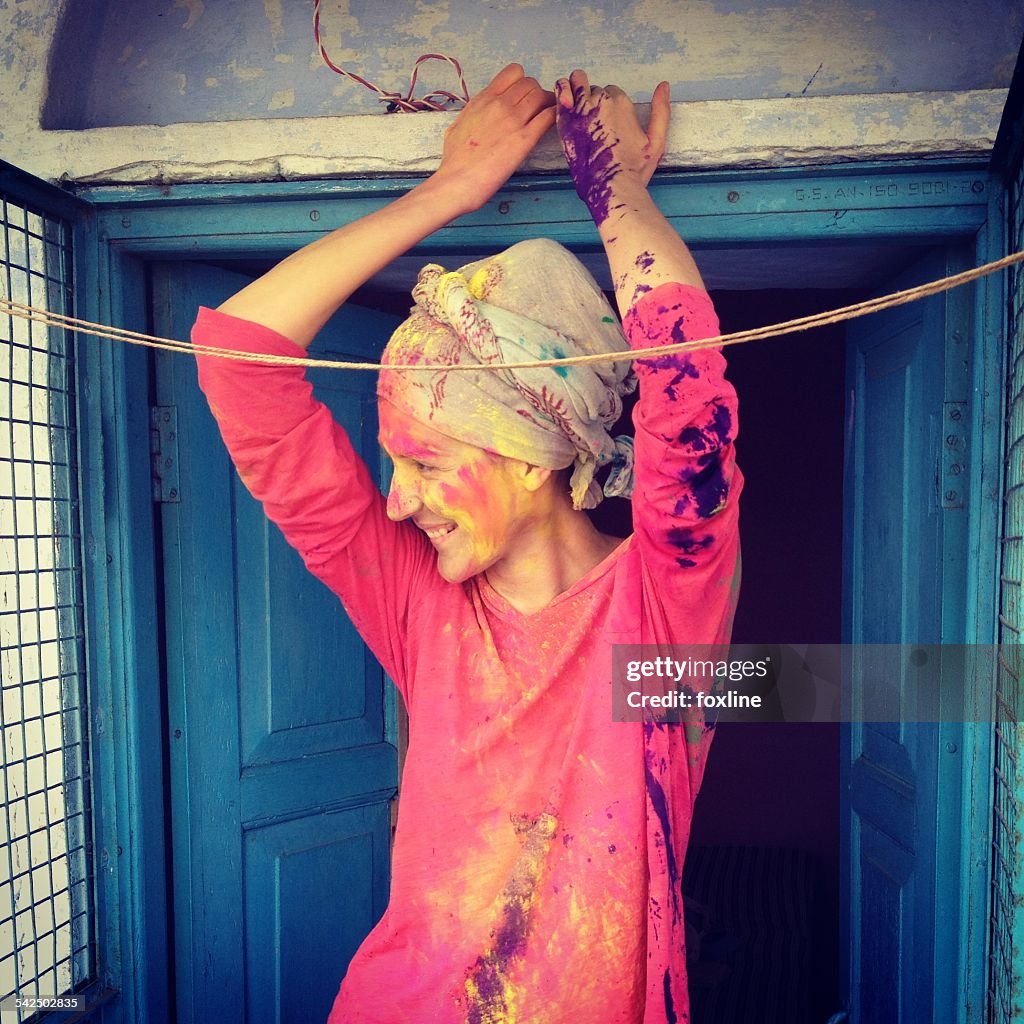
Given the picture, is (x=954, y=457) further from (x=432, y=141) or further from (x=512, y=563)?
(x=432, y=141)

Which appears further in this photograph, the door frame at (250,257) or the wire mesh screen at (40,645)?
the wire mesh screen at (40,645)

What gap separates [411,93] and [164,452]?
0.92 meters

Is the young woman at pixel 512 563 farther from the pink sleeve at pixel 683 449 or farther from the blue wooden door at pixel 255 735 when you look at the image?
the blue wooden door at pixel 255 735

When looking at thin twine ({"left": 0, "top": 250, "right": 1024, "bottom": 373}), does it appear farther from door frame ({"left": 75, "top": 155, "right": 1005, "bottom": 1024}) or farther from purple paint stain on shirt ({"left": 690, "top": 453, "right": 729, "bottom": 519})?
door frame ({"left": 75, "top": 155, "right": 1005, "bottom": 1024})

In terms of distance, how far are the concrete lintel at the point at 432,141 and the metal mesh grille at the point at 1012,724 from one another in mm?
196

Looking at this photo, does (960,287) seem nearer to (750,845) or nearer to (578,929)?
(578,929)

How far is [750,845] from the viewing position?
369 cm

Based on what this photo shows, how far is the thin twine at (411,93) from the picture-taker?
5.99 ft

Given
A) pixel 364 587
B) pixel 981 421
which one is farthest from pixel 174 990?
pixel 981 421

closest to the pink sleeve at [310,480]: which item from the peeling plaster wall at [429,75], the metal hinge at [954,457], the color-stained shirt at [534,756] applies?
the color-stained shirt at [534,756]

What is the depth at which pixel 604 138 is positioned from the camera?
5.36 ft

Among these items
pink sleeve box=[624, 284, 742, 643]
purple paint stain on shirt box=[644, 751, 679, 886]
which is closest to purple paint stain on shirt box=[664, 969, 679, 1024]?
purple paint stain on shirt box=[644, 751, 679, 886]

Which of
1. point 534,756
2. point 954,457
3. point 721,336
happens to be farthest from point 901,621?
point 721,336

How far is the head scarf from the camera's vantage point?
154 centimetres
